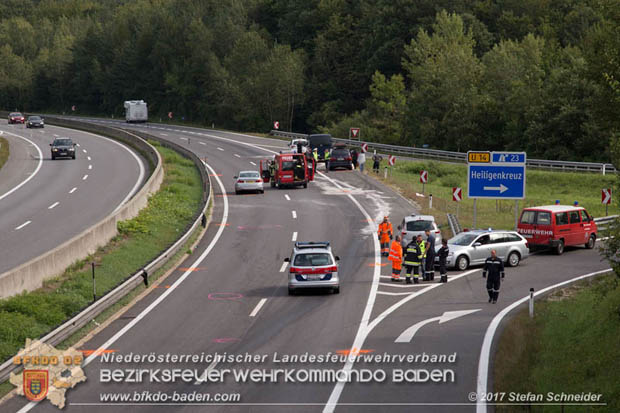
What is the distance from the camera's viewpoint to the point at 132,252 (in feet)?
99.8

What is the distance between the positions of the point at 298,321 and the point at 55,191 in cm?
3031

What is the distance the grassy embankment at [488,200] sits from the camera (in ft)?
142

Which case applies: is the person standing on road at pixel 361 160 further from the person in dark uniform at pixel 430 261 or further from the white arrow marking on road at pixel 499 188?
the person in dark uniform at pixel 430 261

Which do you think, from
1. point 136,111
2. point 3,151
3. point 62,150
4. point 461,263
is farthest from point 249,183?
point 136,111

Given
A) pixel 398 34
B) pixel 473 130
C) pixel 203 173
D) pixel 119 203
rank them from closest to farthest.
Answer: pixel 119 203 < pixel 203 173 < pixel 473 130 < pixel 398 34

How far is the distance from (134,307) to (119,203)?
66.5 ft

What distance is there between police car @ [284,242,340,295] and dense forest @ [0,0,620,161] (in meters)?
11.9

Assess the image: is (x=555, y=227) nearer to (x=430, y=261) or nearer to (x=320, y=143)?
(x=430, y=261)

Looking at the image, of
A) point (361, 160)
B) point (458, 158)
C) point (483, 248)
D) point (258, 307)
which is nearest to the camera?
point (258, 307)

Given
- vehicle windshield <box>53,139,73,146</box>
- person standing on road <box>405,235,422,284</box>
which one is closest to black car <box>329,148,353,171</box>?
vehicle windshield <box>53,139,73,146</box>

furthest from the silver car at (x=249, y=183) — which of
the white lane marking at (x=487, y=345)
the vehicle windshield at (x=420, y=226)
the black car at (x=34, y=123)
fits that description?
the black car at (x=34, y=123)

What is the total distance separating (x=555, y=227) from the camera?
3328cm

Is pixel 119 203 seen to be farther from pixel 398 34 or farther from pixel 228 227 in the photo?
pixel 398 34

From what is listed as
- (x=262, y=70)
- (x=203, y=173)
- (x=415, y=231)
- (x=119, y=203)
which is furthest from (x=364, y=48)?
(x=415, y=231)
